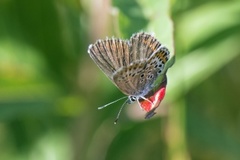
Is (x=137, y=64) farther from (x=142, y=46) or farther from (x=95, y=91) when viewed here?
(x=95, y=91)

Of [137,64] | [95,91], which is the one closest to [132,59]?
[137,64]

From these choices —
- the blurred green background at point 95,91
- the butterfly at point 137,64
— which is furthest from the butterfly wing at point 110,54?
the blurred green background at point 95,91

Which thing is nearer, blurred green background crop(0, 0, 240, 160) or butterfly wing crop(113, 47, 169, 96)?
butterfly wing crop(113, 47, 169, 96)

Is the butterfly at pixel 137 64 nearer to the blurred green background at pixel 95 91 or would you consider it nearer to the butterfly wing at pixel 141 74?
the butterfly wing at pixel 141 74

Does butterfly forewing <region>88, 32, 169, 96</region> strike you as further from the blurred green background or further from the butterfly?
the blurred green background

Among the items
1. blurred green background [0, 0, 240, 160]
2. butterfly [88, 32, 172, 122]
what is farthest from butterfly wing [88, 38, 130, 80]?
blurred green background [0, 0, 240, 160]

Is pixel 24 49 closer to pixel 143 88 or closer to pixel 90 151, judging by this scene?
pixel 90 151
